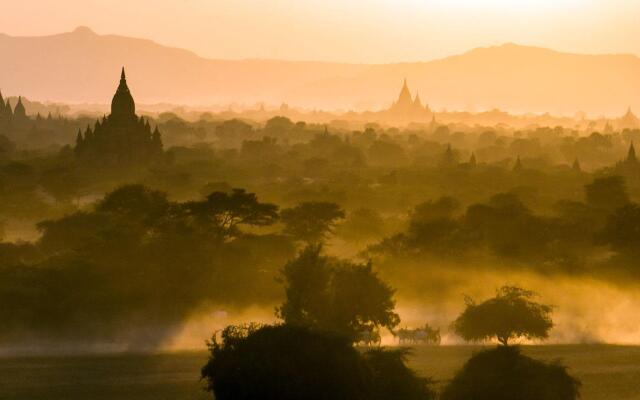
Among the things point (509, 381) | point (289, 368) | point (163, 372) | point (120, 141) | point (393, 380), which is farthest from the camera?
point (120, 141)

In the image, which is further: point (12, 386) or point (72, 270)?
point (72, 270)

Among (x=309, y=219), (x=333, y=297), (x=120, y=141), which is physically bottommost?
(x=333, y=297)

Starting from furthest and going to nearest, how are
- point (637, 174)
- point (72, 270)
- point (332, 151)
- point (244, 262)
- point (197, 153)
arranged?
point (332, 151)
point (197, 153)
point (637, 174)
point (244, 262)
point (72, 270)

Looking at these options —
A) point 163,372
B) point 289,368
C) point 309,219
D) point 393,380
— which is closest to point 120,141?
point 309,219

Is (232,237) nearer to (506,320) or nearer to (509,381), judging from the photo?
(506,320)

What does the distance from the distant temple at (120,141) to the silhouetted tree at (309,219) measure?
49892 mm

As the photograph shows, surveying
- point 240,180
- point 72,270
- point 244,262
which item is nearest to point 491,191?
point 240,180

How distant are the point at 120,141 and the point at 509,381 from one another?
9047 cm

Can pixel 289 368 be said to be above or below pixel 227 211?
below

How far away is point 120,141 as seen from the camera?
121 meters

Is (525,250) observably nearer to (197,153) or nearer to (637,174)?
(637,174)

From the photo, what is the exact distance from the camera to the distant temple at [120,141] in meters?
120

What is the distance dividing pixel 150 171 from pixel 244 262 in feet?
174

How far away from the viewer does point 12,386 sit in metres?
40.7
